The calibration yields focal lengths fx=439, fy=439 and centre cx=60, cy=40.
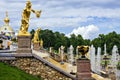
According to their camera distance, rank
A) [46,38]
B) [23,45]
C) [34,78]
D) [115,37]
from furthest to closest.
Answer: [115,37]
[46,38]
[23,45]
[34,78]

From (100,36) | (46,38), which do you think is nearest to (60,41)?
(46,38)

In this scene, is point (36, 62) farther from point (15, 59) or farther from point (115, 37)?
point (115, 37)

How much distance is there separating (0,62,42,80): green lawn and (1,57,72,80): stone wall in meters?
0.45

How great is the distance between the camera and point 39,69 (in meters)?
22.9

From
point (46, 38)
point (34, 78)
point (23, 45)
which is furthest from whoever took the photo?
point (46, 38)

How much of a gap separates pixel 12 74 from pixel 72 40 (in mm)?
95079

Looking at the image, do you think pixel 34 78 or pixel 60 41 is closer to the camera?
pixel 34 78

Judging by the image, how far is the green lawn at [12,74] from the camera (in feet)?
66.1

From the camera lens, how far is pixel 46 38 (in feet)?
364

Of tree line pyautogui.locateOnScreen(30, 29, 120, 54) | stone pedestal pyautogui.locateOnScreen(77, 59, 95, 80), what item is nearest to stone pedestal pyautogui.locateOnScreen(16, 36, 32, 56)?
stone pedestal pyautogui.locateOnScreen(77, 59, 95, 80)

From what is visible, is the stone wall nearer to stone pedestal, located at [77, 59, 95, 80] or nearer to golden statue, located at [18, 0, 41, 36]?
stone pedestal, located at [77, 59, 95, 80]

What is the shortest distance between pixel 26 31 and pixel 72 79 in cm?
375

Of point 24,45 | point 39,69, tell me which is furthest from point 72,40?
point 39,69

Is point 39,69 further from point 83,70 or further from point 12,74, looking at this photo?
point 12,74
